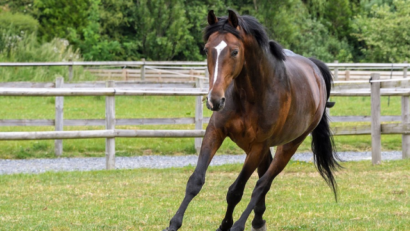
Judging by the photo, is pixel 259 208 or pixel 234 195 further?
pixel 259 208

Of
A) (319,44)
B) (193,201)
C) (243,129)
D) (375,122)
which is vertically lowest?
(319,44)

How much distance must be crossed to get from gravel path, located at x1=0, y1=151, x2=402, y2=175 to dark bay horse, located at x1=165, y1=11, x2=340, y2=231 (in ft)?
19.9

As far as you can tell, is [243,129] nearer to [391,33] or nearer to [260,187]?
[260,187]

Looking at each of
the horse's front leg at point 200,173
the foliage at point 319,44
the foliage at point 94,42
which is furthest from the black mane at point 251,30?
the foliage at point 319,44

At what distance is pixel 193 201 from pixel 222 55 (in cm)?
343

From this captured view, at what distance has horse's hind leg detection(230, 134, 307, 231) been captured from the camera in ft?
17.9

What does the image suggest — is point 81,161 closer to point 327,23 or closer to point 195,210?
point 195,210

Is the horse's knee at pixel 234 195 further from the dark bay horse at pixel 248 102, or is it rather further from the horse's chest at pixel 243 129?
the horse's chest at pixel 243 129

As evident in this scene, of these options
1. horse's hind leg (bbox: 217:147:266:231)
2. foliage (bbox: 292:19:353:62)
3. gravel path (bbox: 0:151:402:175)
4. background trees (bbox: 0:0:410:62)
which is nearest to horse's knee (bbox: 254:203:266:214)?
horse's hind leg (bbox: 217:147:266:231)

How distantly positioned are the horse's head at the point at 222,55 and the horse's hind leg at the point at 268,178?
1.31 m

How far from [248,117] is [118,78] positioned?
71.7ft

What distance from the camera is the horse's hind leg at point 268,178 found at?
5445 mm

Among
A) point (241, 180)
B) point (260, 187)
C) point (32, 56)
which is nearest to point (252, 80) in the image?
point (241, 180)

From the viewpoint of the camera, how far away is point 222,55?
4613 millimetres
